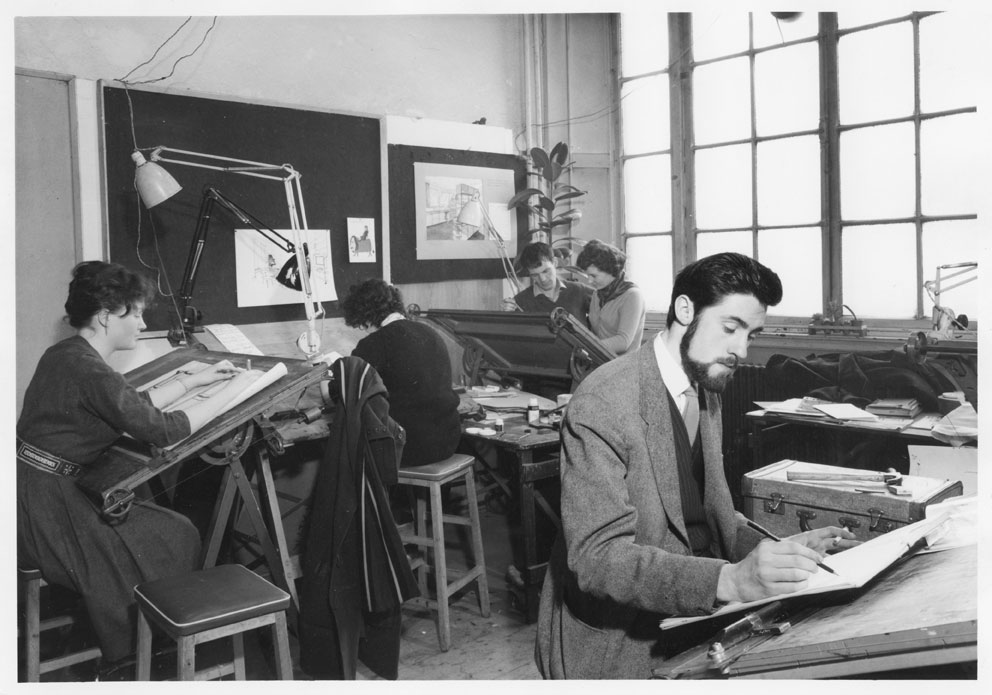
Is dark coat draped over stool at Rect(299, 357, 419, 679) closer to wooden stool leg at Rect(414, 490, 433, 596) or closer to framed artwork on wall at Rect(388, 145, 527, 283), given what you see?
wooden stool leg at Rect(414, 490, 433, 596)

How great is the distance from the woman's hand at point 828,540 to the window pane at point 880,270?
10.9 feet

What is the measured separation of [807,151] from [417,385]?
9.94 feet

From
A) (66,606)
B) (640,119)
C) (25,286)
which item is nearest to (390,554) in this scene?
(66,606)

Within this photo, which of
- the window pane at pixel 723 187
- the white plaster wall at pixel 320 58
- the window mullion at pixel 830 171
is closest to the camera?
the white plaster wall at pixel 320 58

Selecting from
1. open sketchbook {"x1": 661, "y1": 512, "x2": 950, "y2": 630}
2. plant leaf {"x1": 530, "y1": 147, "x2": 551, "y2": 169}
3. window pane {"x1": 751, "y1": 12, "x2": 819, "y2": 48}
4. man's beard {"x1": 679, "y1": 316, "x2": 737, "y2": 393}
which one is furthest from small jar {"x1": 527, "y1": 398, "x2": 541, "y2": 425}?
window pane {"x1": 751, "y1": 12, "x2": 819, "y2": 48}

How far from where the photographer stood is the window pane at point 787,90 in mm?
4723

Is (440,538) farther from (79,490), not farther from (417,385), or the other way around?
(79,490)

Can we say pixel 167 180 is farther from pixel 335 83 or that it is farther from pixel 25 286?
pixel 335 83

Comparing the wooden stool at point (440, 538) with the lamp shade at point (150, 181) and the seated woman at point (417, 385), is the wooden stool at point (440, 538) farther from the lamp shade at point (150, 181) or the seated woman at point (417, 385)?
the lamp shade at point (150, 181)

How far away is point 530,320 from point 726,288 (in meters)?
2.71

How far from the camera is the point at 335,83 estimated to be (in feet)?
14.5

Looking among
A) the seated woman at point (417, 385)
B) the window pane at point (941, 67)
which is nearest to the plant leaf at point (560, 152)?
the window pane at point (941, 67)

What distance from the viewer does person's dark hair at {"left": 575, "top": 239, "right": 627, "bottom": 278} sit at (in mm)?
4320

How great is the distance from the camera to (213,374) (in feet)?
9.13
